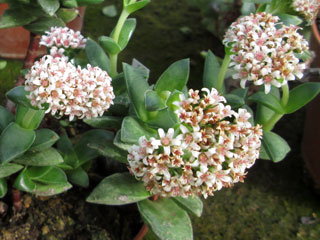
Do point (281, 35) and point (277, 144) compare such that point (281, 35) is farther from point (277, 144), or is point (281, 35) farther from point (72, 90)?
point (72, 90)

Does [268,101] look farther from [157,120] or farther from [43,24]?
[43,24]

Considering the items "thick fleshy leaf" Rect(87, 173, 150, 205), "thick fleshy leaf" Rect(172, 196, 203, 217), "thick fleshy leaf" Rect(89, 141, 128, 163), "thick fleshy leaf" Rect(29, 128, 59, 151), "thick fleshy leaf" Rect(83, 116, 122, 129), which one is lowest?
"thick fleshy leaf" Rect(172, 196, 203, 217)

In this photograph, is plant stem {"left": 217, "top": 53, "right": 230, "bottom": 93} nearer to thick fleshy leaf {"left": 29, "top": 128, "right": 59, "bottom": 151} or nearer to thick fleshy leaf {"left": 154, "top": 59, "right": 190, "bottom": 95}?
thick fleshy leaf {"left": 154, "top": 59, "right": 190, "bottom": 95}

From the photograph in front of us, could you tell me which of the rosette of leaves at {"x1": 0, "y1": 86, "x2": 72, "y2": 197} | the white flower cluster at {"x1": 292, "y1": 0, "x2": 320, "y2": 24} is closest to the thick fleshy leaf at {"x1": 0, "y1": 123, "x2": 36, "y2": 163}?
the rosette of leaves at {"x1": 0, "y1": 86, "x2": 72, "y2": 197}

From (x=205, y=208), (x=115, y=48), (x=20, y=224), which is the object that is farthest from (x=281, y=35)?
(x=20, y=224)

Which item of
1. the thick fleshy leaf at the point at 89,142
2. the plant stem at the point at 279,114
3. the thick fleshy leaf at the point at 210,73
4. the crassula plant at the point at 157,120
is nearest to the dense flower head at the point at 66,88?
the crassula plant at the point at 157,120

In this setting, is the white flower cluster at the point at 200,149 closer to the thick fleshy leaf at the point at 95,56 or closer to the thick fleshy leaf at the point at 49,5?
the thick fleshy leaf at the point at 95,56

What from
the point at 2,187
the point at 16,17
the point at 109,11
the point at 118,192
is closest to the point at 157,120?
the point at 118,192
